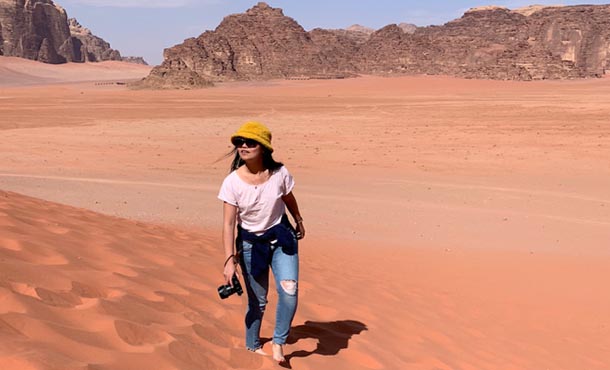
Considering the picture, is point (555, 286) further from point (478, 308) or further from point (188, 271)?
point (188, 271)

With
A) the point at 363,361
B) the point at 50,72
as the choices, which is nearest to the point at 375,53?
the point at 50,72

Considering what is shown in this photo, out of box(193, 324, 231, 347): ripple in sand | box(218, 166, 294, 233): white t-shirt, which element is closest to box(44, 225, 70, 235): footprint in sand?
box(193, 324, 231, 347): ripple in sand

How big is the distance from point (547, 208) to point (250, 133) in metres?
9.47

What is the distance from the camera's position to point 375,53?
3935 inches

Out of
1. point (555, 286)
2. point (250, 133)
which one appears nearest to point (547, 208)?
point (555, 286)

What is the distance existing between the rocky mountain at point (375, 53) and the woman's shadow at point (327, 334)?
76.0m

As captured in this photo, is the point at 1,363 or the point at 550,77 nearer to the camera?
the point at 1,363

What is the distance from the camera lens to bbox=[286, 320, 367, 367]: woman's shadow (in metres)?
4.28

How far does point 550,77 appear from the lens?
85.9 meters

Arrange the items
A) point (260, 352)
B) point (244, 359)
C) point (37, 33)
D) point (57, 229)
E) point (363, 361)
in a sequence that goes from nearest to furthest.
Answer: point (244, 359) → point (260, 352) → point (363, 361) → point (57, 229) → point (37, 33)

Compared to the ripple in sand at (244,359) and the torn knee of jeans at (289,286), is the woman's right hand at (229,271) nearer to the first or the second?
the torn knee of jeans at (289,286)

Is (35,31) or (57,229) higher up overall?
(35,31)

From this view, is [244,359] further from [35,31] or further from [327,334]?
[35,31]

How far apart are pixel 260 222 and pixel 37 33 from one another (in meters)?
128
